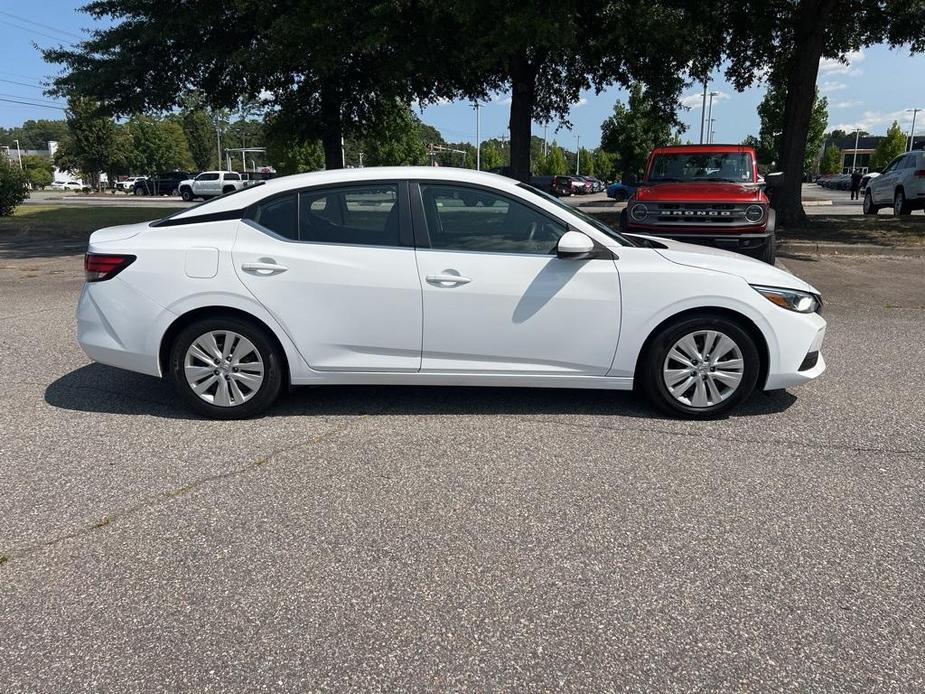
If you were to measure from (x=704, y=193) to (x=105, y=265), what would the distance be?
8.82 meters

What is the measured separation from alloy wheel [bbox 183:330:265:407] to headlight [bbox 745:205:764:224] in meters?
8.40

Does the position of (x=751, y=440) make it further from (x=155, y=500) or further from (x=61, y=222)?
(x=61, y=222)

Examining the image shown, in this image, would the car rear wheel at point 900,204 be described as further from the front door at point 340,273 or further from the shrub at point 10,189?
the shrub at point 10,189

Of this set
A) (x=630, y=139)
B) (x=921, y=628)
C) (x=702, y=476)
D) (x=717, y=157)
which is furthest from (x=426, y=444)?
(x=630, y=139)

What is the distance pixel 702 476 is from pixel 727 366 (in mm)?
1048

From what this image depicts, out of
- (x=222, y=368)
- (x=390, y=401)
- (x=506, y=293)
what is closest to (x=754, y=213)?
(x=506, y=293)

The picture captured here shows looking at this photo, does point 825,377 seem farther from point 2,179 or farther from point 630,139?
point 630,139

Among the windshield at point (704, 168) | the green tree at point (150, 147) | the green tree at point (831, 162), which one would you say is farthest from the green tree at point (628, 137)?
the green tree at point (831, 162)

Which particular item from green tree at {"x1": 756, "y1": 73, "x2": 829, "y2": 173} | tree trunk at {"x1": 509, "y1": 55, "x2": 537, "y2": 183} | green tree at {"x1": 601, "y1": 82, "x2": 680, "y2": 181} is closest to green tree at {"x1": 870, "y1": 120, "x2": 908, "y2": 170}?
green tree at {"x1": 756, "y1": 73, "x2": 829, "y2": 173}

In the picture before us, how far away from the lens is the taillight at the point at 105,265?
4.73 m

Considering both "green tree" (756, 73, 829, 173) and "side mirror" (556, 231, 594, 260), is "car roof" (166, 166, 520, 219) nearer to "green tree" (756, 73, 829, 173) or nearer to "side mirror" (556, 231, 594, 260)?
"side mirror" (556, 231, 594, 260)

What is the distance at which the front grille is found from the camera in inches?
425

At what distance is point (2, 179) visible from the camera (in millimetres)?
22172

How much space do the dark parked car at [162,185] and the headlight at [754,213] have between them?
5349 cm
